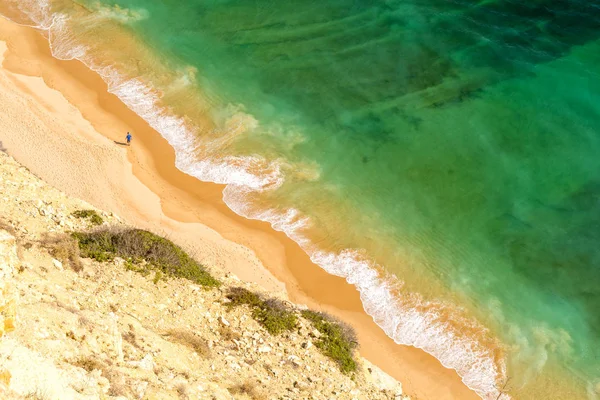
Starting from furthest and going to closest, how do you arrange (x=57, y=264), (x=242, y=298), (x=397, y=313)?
1. (x=397, y=313)
2. (x=242, y=298)
3. (x=57, y=264)

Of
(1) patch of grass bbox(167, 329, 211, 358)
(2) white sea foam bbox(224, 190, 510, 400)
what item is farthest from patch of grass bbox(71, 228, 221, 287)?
(2) white sea foam bbox(224, 190, 510, 400)

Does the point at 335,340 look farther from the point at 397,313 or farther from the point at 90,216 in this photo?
the point at 90,216

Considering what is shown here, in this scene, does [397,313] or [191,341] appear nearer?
[191,341]

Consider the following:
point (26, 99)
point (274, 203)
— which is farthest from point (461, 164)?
point (26, 99)

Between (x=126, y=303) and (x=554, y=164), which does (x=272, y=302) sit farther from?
(x=554, y=164)

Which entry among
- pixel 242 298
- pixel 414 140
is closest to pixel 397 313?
pixel 242 298

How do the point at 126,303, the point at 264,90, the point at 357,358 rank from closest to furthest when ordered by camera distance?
1. the point at 126,303
2. the point at 357,358
3. the point at 264,90

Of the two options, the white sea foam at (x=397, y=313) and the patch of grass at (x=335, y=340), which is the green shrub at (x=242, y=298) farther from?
the white sea foam at (x=397, y=313)
